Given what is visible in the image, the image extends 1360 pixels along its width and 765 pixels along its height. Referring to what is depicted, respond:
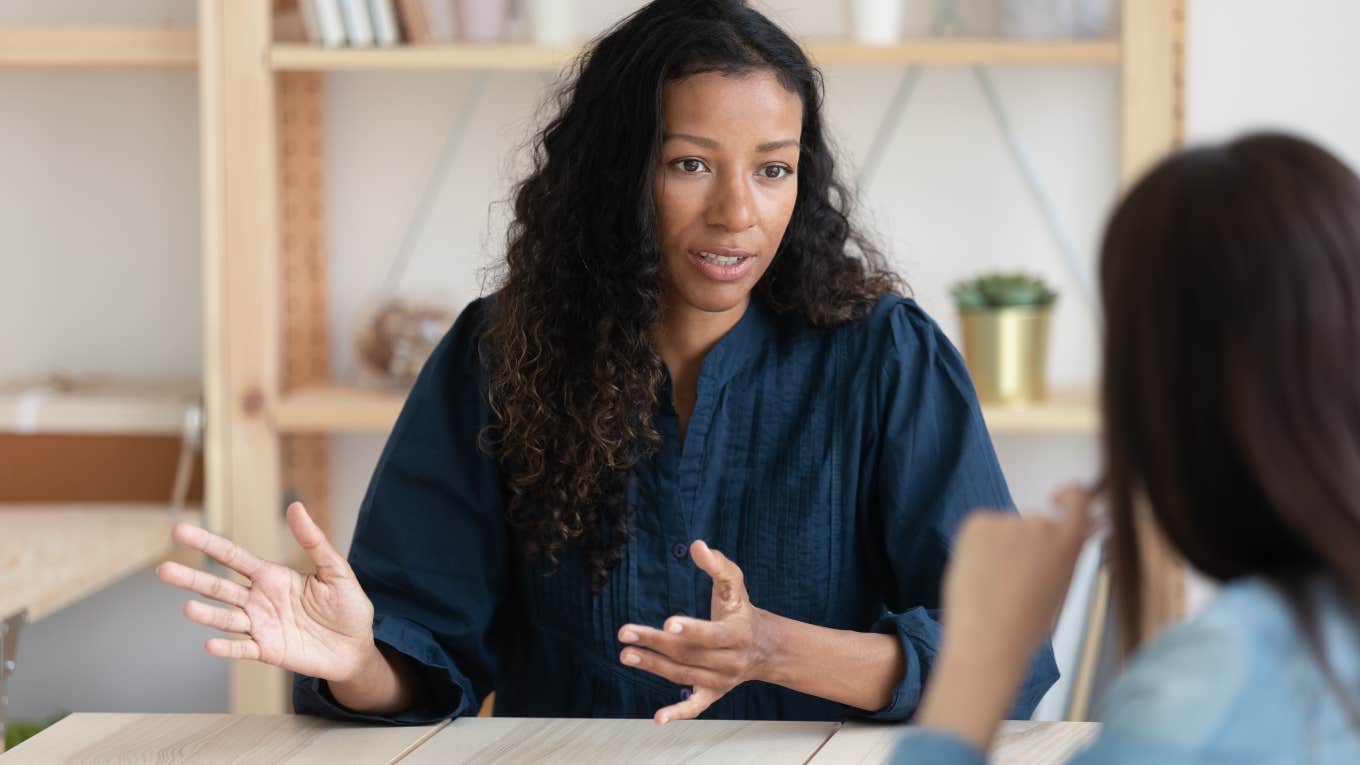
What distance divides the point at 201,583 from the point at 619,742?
356mm

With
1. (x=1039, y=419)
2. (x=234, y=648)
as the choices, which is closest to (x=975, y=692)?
(x=234, y=648)

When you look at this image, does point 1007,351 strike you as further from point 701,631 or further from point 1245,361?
point 1245,361

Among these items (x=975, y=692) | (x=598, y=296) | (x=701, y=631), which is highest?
(x=598, y=296)

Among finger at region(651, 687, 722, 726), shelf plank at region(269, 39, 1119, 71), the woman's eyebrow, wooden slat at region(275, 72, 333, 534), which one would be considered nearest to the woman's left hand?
finger at region(651, 687, 722, 726)

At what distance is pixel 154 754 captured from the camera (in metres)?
1.16

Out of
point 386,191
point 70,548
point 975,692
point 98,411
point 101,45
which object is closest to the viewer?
point 975,692

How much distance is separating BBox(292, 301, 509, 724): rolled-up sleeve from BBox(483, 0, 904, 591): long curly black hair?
0.03 meters

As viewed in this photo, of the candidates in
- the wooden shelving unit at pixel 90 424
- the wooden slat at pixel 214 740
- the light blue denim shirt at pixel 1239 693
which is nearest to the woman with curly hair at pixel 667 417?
the wooden slat at pixel 214 740

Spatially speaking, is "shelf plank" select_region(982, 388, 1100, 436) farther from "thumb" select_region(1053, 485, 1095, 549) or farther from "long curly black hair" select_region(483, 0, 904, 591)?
"thumb" select_region(1053, 485, 1095, 549)

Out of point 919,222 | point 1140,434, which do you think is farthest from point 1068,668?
point 1140,434

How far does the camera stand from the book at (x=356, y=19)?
2273 mm

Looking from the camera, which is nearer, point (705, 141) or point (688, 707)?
point (688, 707)

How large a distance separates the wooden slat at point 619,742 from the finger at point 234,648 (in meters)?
0.15

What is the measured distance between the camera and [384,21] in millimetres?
2279
